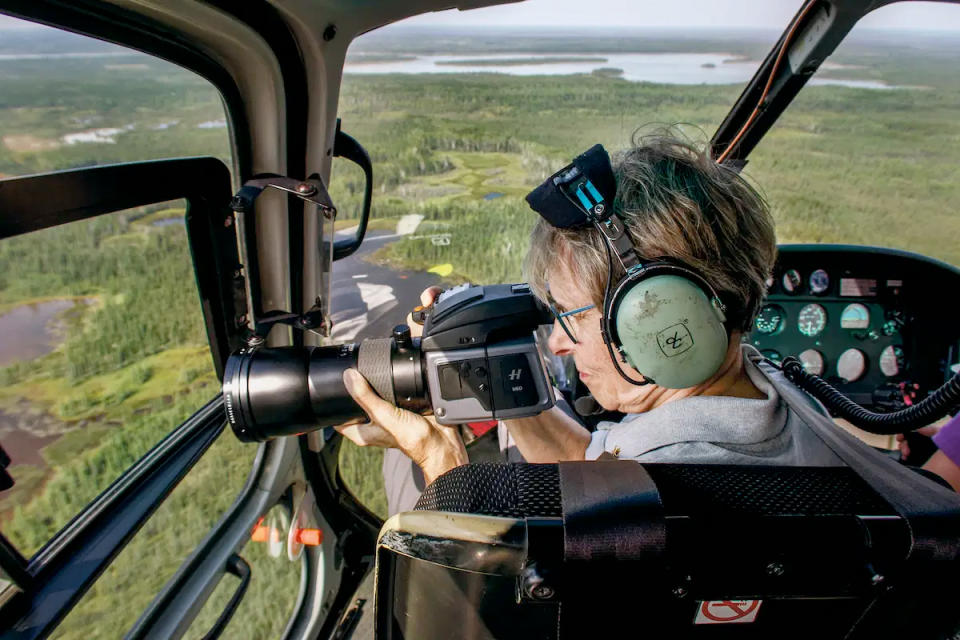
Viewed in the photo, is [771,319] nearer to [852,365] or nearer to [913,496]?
[852,365]

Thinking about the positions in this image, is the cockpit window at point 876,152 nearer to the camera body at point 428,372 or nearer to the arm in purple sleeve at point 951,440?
the arm in purple sleeve at point 951,440

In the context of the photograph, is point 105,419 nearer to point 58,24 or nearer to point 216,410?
point 216,410

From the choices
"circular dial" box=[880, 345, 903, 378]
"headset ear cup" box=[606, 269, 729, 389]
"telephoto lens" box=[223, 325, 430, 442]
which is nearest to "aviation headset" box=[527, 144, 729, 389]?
"headset ear cup" box=[606, 269, 729, 389]

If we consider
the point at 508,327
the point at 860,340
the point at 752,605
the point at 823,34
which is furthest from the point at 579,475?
the point at 860,340

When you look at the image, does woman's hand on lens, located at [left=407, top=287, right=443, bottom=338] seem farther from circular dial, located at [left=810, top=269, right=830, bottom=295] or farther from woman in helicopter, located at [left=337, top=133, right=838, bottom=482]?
circular dial, located at [left=810, top=269, right=830, bottom=295]

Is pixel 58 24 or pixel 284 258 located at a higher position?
pixel 58 24

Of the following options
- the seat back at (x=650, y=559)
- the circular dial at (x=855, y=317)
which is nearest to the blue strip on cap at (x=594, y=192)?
the seat back at (x=650, y=559)

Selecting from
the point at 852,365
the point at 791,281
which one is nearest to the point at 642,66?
the point at 791,281

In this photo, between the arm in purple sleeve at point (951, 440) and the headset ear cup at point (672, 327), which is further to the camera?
the arm in purple sleeve at point (951, 440)
